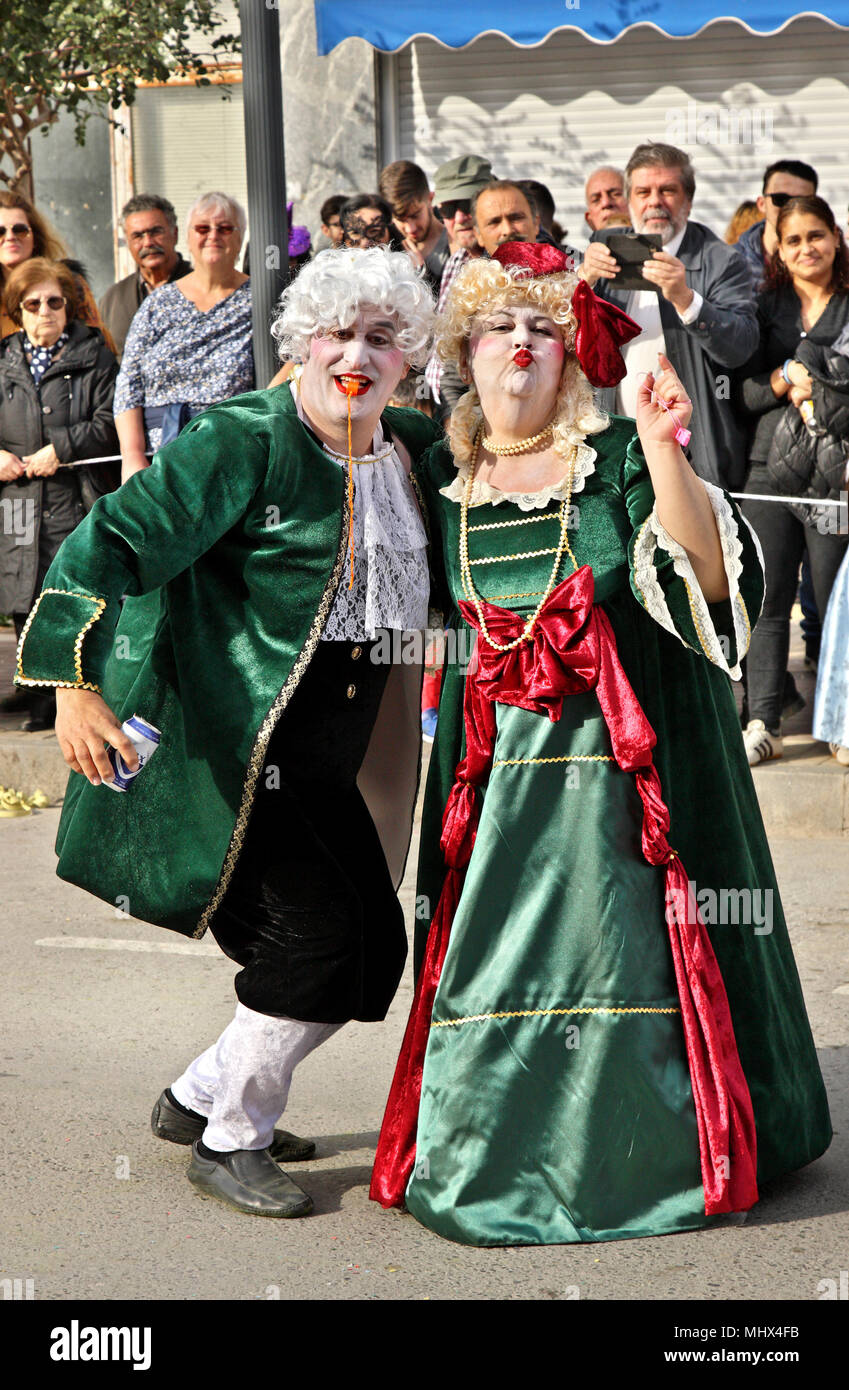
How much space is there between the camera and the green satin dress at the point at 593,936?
3064mm

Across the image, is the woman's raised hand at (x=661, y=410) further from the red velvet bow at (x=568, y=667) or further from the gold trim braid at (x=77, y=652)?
the gold trim braid at (x=77, y=652)

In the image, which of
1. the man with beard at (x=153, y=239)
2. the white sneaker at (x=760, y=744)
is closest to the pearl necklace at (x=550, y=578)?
the white sneaker at (x=760, y=744)

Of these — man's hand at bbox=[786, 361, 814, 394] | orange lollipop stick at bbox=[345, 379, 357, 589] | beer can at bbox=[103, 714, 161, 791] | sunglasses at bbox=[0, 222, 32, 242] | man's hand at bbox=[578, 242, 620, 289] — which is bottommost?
beer can at bbox=[103, 714, 161, 791]

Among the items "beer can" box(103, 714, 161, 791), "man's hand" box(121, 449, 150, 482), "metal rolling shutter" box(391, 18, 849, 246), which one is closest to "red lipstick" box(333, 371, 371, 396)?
"beer can" box(103, 714, 161, 791)

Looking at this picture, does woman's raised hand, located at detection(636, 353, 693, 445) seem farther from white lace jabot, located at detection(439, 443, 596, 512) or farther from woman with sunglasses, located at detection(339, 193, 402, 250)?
woman with sunglasses, located at detection(339, 193, 402, 250)

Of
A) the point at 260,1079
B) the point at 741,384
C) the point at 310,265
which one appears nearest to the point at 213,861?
the point at 260,1079

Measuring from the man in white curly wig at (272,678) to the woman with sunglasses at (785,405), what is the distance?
316 centimetres

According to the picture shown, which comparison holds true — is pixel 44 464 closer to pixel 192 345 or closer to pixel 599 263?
pixel 192 345

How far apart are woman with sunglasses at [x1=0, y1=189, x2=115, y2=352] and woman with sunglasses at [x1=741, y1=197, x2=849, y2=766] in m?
2.79

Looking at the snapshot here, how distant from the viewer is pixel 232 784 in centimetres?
314

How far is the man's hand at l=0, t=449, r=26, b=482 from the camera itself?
7.07 m
